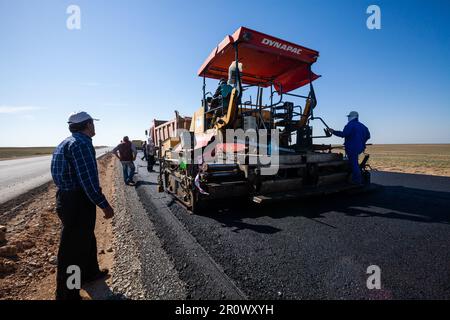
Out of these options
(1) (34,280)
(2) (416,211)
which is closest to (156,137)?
(1) (34,280)

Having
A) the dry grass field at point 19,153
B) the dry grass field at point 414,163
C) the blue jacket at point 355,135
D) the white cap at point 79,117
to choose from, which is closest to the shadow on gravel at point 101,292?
the white cap at point 79,117

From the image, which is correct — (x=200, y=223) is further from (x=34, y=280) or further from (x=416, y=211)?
(x=416, y=211)

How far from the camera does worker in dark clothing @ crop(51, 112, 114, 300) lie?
204 centimetres

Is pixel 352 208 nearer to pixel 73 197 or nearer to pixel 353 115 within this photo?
pixel 353 115

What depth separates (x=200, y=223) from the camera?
3838 mm

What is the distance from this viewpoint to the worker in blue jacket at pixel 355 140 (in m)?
5.30

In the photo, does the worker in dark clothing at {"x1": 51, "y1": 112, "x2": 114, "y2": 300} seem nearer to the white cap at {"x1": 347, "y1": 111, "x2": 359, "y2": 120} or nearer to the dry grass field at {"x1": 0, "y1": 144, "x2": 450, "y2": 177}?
the white cap at {"x1": 347, "y1": 111, "x2": 359, "y2": 120}

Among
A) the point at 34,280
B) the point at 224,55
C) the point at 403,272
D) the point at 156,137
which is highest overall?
the point at 224,55

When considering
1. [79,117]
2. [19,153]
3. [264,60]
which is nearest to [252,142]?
[264,60]

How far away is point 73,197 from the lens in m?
2.07

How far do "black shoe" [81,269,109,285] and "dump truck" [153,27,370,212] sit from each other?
1942mm

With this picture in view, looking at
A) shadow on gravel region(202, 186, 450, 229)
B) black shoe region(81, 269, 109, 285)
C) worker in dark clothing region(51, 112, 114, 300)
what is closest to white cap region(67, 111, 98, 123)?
worker in dark clothing region(51, 112, 114, 300)
